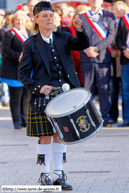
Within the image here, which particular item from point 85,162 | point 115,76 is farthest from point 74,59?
point 85,162

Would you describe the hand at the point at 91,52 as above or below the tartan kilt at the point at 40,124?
below

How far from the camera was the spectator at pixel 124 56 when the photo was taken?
26.0ft

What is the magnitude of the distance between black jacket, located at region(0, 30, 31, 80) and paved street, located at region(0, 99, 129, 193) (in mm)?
1047

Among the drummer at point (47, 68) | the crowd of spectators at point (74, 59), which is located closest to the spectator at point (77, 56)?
the crowd of spectators at point (74, 59)

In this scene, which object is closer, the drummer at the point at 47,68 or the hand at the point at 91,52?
the drummer at the point at 47,68

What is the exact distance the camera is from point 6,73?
7.97m

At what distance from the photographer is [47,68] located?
439cm

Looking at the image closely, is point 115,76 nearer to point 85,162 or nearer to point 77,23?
point 85,162

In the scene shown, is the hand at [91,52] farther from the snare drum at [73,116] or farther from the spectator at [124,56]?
the snare drum at [73,116]

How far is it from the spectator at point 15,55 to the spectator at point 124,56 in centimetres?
164

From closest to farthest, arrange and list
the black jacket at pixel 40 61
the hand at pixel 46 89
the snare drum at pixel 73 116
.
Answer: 1. the snare drum at pixel 73 116
2. the hand at pixel 46 89
3. the black jacket at pixel 40 61

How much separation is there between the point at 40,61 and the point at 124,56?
3.84m

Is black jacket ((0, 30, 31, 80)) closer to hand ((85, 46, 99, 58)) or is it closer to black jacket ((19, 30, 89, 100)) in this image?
hand ((85, 46, 99, 58))

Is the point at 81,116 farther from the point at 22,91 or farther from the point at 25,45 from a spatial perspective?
the point at 22,91
